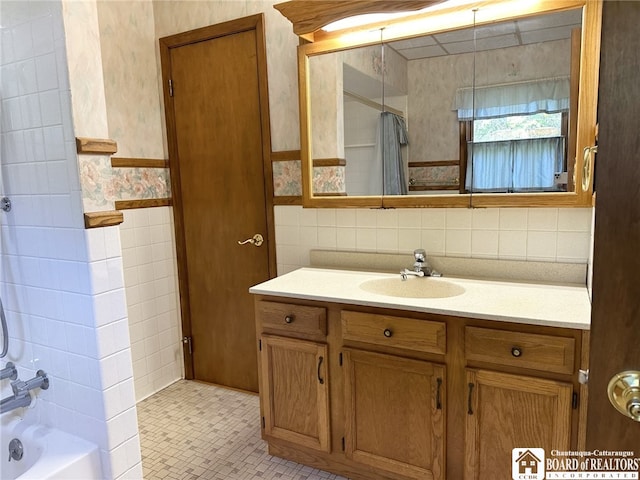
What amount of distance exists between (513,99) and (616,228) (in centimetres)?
133

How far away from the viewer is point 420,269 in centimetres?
208

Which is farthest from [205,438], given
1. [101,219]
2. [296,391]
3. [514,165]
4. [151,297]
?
[514,165]

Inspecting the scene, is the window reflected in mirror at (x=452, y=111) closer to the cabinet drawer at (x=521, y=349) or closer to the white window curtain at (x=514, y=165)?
the white window curtain at (x=514, y=165)

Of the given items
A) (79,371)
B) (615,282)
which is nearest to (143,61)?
(79,371)

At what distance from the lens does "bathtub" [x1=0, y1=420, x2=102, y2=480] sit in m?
1.39

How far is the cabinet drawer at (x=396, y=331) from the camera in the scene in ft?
5.38

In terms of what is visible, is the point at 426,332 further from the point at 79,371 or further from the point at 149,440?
the point at 149,440

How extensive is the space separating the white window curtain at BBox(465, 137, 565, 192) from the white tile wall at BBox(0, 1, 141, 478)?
148 cm

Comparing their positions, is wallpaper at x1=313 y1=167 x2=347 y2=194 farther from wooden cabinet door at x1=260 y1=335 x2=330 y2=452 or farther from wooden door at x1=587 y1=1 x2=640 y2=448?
wooden door at x1=587 y1=1 x2=640 y2=448

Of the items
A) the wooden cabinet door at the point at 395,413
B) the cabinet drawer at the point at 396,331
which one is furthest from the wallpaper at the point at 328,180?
the wooden cabinet door at the point at 395,413

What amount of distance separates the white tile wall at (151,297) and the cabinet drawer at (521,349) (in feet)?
6.44

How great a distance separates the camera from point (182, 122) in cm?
275

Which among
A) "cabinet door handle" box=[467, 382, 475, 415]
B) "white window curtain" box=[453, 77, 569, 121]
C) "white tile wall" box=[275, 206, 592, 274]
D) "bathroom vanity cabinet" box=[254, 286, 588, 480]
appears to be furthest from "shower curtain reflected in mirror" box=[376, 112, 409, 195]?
"cabinet door handle" box=[467, 382, 475, 415]

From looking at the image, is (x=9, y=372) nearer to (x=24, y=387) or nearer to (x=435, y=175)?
(x=24, y=387)
